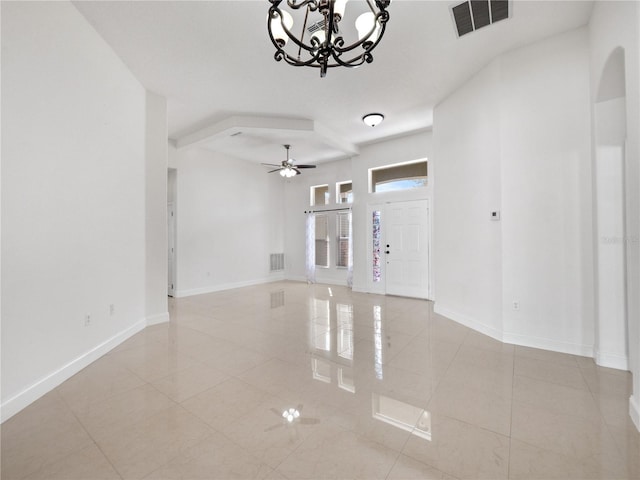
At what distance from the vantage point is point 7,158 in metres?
2.10

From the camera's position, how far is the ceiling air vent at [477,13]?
2688 mm

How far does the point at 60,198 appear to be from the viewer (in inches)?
101

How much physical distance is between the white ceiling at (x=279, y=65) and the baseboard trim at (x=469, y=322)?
133 inches

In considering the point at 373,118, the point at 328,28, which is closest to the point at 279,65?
the point at 328,28

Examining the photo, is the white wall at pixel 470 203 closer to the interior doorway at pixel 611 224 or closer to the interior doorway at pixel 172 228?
the interior doorway at pixel 611 224

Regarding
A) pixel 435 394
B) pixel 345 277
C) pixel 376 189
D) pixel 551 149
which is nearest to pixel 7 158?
pixel 435 394

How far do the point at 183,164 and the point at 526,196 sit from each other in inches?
255

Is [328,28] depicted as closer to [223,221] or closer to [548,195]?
[548,195]

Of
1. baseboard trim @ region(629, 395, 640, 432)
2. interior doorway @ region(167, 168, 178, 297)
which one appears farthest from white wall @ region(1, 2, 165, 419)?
baseboard trim @ region(629, 395, 640, 432)

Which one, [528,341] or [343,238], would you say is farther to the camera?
[343,238]

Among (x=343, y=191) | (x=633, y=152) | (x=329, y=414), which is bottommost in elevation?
(x=329, y=414)

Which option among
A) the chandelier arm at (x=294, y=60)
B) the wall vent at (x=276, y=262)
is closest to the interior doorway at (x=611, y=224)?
the chandelier arm at (x=294, y=60)

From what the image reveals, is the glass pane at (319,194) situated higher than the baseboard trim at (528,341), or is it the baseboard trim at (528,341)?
the glass pane at (319,194)

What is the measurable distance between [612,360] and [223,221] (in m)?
7.22
